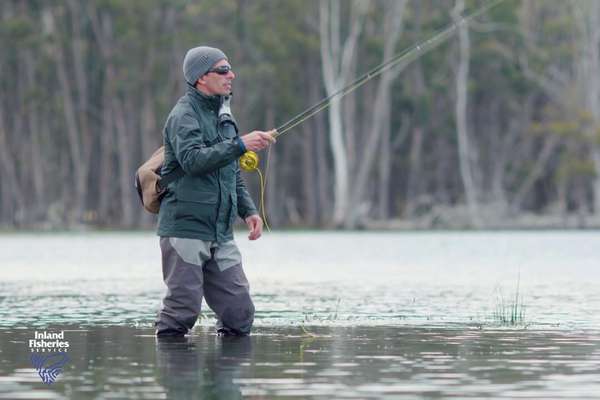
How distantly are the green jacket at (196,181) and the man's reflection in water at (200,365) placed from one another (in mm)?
664

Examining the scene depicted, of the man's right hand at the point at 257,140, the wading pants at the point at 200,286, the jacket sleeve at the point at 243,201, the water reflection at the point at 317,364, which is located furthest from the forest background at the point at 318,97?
the man's right hand at the point at 257,140

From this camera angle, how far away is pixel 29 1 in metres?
60.9

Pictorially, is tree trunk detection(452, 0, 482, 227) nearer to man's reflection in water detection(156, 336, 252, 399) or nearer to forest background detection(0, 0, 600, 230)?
forest background detection(0, 0, 600, 230)

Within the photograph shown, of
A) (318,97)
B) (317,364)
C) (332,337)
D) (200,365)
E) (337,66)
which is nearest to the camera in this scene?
(200,365)

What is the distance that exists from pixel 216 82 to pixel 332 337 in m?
1.80

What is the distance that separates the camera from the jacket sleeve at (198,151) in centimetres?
1061

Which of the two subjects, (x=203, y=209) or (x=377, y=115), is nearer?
(x=203, y=209)

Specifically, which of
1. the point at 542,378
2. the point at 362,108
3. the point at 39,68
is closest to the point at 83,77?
the point at 39,68

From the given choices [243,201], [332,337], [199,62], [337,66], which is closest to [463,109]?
[337,66]

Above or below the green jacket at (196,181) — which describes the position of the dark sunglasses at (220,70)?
above

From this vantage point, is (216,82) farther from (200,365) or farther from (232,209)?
(200,365)

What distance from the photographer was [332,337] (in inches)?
449

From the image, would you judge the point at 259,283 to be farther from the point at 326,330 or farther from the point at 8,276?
the point at 326,330

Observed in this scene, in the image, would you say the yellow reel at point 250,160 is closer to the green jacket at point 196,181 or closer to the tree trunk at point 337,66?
the green jacket at point 196,181
